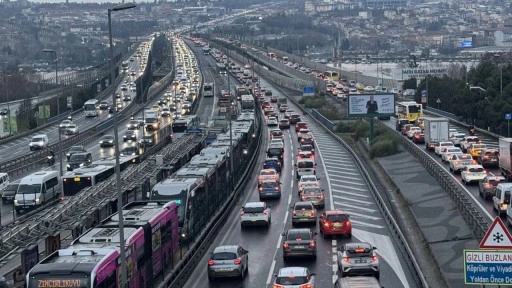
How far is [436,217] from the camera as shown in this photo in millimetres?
37844

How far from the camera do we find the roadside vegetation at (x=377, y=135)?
61531mm

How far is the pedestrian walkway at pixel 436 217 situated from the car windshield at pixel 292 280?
12.6 ft

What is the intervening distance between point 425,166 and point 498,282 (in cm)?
3681

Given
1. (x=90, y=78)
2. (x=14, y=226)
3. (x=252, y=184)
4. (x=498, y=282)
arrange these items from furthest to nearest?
(x=90, y=78), (x=252, y=184), (x=14, y=226), (x=498, y=282)

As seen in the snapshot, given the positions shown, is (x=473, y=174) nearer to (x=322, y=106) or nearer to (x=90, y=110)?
(x=322, y=106)

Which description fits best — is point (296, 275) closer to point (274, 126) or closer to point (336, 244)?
point (336, 244)

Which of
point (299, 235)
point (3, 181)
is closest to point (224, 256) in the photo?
point (299, 235)

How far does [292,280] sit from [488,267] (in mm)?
8808

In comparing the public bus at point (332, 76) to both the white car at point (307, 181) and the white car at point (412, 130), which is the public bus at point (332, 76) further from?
the white car at point (307, 181)

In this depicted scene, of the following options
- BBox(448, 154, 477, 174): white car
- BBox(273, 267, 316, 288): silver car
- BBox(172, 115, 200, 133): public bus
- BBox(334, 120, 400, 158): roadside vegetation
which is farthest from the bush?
BBox(273, 267, 316, 288): silver car

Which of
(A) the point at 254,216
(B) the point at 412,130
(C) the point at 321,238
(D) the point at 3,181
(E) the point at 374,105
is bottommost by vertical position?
(B) the point at 412,130

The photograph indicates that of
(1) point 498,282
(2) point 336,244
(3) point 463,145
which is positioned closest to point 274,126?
(3) point 463,145

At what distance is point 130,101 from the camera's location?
120m

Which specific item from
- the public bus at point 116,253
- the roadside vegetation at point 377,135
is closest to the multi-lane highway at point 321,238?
the public bus at point 116,253
